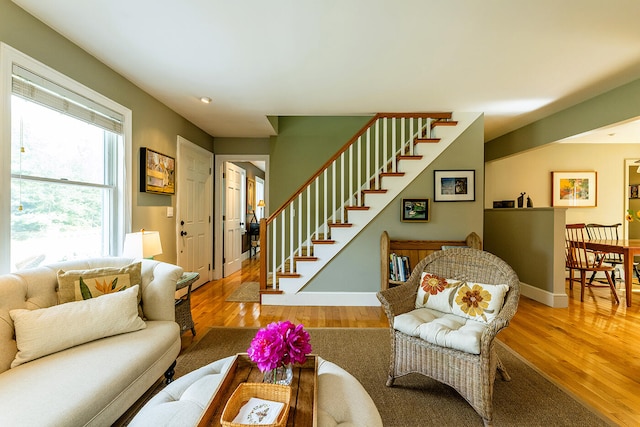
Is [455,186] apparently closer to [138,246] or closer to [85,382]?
→ [138,246]

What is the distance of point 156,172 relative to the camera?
3.44 metres

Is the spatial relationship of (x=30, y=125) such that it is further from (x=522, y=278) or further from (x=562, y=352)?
(x=522, y=278)

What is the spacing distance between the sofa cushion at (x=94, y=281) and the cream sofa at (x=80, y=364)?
0.24 feet

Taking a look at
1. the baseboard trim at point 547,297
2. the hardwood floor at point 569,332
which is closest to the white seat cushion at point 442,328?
the hardwood floor at point 569,332

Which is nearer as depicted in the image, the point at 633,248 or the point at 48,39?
the point at 48,39

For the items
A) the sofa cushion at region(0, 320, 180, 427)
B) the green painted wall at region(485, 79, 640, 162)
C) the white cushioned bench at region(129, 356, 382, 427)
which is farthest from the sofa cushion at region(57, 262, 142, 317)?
the green painted wall at region(485, 79, 640, 162)

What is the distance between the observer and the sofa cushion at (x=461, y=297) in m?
2.00

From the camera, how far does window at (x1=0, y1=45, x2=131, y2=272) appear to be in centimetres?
195

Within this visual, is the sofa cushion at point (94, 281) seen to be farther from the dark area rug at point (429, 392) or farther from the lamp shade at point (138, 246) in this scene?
the dark area rug at point (429, 392)

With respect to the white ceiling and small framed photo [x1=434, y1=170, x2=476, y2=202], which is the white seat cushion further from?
small framed photo [x1=434, y1=170, x2=476, y2=202]

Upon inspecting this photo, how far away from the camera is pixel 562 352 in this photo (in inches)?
102

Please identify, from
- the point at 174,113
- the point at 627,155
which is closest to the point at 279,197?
the point at 174,113

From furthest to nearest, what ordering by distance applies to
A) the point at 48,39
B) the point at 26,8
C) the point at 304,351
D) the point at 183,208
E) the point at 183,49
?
the point at 183,208 → the point at 183,49 → the point at 48,39 → the point at 26,8 → the point at 304,351

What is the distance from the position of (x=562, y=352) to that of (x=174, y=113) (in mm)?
4843
